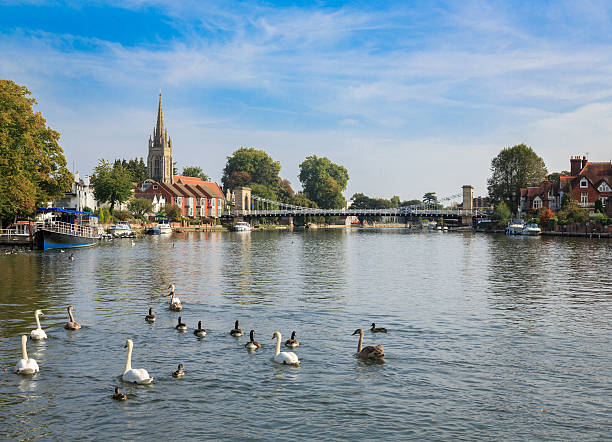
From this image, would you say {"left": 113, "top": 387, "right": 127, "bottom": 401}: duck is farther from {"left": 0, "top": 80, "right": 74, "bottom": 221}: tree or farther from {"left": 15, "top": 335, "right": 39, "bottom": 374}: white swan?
{"left": 0, "top": 80, "right": 74, "bottom": 221}: tree

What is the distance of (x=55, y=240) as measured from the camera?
65375mm

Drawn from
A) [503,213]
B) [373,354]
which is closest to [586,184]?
[503,213]

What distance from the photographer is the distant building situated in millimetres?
92188

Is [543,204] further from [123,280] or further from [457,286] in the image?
[123,280]

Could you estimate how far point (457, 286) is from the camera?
119 feet

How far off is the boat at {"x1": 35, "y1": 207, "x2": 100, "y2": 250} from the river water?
2944 cm

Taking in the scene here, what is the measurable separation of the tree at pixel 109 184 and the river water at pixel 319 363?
242 ft

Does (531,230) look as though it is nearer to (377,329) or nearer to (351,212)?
(351,212)

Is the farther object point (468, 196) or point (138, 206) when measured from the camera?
point (468, 196)

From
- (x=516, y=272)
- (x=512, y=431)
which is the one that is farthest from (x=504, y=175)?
(x=512, y=431)

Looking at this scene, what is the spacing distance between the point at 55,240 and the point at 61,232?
1.16 m

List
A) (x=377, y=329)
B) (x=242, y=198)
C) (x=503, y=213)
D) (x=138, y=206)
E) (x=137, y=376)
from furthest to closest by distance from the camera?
(x=242, y=198), (x=503, y=213), (x=138, y=206), (x=377, y=329), (x=137, y=376)

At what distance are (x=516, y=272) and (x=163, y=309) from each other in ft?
92.3

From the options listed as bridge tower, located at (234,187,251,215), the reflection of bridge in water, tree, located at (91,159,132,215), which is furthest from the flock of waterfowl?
bridge tower, located at (234,187,251,215)
